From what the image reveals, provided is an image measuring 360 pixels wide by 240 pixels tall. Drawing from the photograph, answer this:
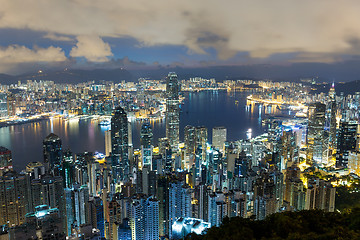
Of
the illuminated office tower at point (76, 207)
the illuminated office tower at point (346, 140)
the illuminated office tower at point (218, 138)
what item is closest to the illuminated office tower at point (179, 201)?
the illuminated office tower at point (76, 207)

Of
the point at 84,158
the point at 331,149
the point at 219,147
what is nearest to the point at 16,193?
the point at 84,158

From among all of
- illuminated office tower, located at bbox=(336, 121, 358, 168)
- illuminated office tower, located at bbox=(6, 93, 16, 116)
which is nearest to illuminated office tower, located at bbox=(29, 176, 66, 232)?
illuminated office tower, located at bbox=(336, 121, 358, 168)

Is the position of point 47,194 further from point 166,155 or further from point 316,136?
point 316,136

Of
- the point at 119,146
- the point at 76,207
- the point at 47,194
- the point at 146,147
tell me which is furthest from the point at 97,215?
the point at 146,147

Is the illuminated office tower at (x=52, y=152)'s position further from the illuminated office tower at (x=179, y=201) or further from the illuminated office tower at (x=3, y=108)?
the illuminated office tower at (x=3, y=108)

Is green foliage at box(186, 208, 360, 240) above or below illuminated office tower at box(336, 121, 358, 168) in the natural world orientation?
above

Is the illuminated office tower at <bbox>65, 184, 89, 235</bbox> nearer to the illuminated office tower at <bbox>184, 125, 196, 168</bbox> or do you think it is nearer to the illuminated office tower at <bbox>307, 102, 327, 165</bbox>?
the illuminated office tower at <bbox>184, 125, 196, 168</bbox>

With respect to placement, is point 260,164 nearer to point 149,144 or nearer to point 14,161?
point 149,144
